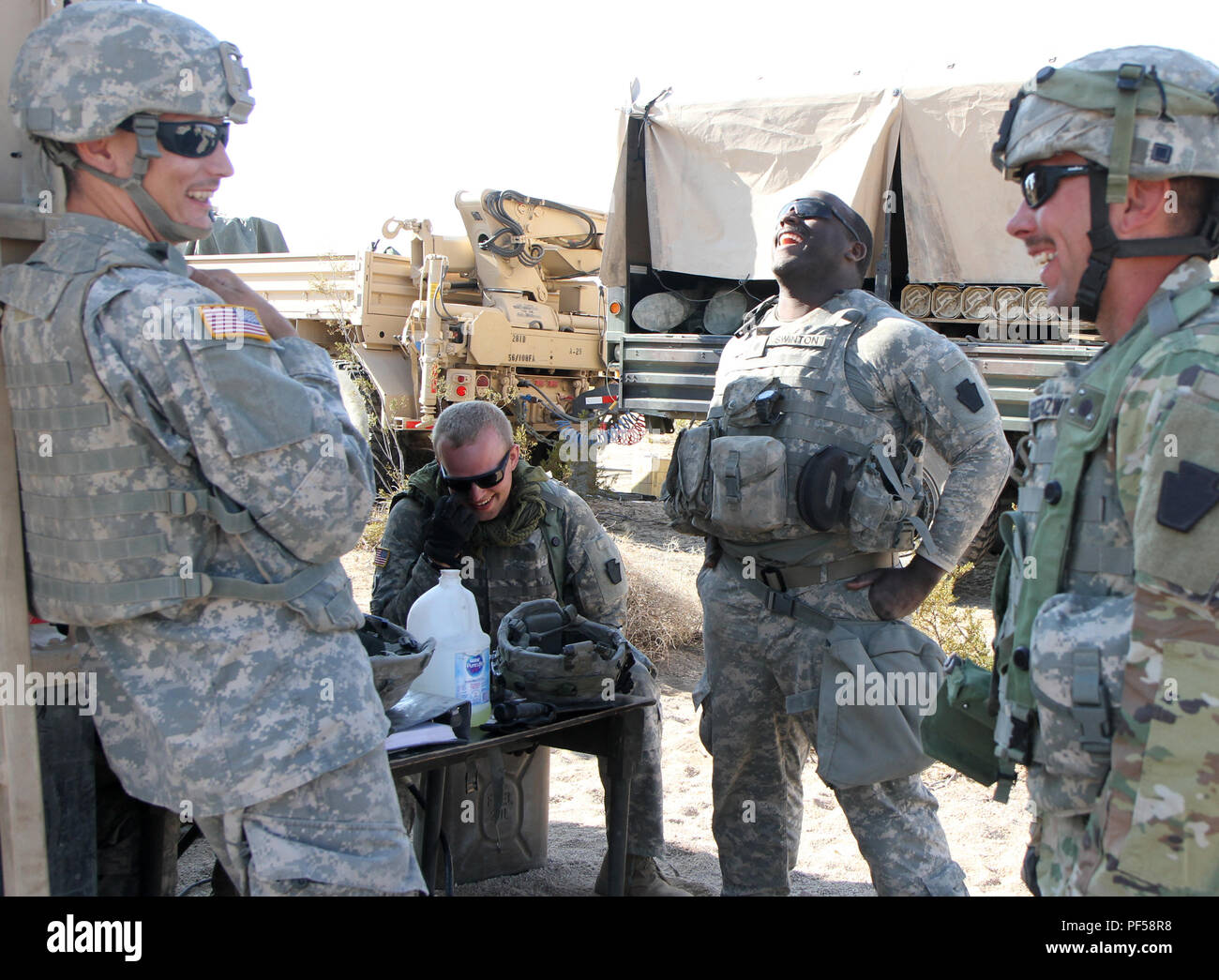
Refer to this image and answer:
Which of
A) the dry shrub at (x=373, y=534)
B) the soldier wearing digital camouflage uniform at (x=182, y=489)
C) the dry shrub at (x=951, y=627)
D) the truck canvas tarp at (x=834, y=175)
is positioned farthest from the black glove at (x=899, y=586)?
the dry shrub at (x=373, y=534)

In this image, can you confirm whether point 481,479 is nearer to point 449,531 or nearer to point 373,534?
point 449,531

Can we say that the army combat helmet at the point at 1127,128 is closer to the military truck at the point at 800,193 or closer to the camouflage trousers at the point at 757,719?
the camouflage trousers at the point at 757,719

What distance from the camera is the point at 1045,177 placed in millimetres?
1639

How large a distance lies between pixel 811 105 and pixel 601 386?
5.77 meters

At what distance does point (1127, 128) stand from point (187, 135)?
59.6 inches

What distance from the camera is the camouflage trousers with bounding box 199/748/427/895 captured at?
1.62m

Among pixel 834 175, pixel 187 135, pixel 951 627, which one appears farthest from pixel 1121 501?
pixel 834 175

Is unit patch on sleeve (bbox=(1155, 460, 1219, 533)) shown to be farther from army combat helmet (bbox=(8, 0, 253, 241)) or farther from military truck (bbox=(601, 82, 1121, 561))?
military truck (bbox=(601, 82, 1121, 561))

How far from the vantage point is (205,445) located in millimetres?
1586

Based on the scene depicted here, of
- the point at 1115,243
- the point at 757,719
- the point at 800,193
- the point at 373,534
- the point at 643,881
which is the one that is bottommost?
the point at 643,881

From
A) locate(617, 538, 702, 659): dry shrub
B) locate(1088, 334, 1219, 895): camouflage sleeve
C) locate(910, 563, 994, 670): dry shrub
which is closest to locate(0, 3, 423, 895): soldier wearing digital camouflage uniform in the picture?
locate(1088, 334, 1219, 895): camouflage sleeve

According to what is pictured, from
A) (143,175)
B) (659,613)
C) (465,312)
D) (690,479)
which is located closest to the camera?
(143,175)

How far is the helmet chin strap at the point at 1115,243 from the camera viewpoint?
156 cm
